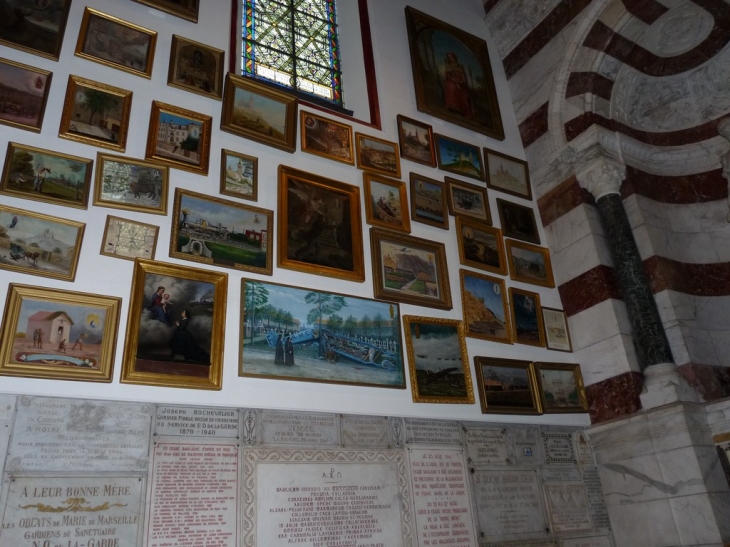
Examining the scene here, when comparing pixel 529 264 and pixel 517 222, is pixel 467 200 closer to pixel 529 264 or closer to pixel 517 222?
pixel 517 222

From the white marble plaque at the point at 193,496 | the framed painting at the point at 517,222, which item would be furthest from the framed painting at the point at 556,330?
the white marble plaque at the point at 193,496

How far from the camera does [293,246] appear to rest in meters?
5.97

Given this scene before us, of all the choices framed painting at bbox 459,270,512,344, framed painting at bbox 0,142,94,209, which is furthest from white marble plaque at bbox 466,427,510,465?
framed painting at bbox 0,142,94,209

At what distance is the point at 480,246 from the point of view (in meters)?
7.28

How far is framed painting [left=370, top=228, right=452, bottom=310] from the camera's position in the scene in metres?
6.33

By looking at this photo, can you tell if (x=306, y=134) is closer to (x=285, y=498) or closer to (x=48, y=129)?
(x=48, y=129)

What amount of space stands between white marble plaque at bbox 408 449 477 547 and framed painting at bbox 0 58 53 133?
4.53 m

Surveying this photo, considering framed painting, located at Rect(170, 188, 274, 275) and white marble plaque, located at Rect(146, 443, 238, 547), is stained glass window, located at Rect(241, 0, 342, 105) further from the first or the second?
white marble plaque, located at Rect(146, 443, 238, 547)

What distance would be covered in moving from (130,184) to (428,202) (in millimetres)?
3406

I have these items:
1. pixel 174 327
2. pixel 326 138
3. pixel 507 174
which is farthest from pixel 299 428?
pixel 507 174

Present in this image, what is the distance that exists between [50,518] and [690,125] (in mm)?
8603

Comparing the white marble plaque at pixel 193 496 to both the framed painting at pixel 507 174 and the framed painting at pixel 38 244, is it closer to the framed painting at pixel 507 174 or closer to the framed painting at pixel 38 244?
the framed painting at pixel 38 244

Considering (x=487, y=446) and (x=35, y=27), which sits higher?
(x=35, y=27)

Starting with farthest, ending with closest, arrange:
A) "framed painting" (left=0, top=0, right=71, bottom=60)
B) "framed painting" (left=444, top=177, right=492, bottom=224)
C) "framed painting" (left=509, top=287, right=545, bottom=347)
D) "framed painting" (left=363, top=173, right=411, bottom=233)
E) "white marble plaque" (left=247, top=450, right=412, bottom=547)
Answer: "framed painting" (left=444, top=177, right=492, bottom=224), "framed painting" (left=509, top=287, right=545, bottom=347), "framed painting" (left=363, top=173, right=411, bottom=233), "framed painting" (left=0, top=0, right=71, bottom=60), "white marble plaque" (left=247, top=450, right=412, bottom=547)
